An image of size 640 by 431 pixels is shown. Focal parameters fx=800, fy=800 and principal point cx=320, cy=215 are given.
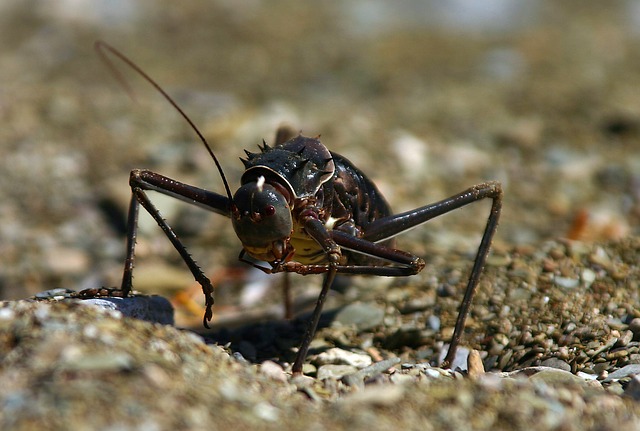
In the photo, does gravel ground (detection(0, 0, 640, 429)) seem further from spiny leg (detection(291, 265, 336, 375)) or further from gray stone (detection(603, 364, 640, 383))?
spiny leg (detection(291, 265, 336, 375))

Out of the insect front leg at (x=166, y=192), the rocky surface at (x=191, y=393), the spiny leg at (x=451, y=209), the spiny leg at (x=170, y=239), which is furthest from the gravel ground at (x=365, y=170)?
the insect front leg at (x=166, y=192)

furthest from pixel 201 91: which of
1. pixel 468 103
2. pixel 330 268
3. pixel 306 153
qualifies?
pixel 330 268

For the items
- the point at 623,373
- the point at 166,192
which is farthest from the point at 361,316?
the point at 623,373

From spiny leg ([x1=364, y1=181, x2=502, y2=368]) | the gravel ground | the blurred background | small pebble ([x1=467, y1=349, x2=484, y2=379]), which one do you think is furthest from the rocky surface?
the blurred background

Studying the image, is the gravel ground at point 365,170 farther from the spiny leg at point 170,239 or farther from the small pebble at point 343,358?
the spiny leg at point 170,239

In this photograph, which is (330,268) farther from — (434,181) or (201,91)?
(201,91)

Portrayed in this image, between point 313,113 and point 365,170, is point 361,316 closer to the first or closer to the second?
point 365,170
